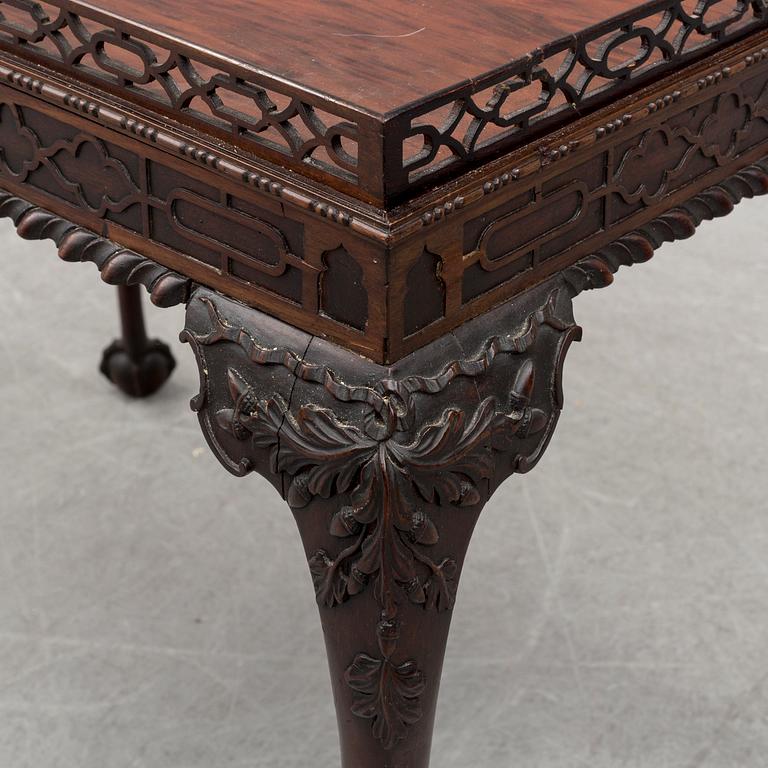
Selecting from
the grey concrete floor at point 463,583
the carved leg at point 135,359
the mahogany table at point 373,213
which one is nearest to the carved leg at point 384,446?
the mahogany table at point 373,213

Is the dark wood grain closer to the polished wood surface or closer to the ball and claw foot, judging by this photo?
the polished wood surface

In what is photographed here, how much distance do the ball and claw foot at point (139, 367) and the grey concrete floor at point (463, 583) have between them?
0.02 metres

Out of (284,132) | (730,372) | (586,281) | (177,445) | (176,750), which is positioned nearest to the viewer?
(284,132)

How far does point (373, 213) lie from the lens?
1.01 meters

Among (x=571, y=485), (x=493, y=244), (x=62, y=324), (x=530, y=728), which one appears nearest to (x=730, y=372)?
(x=571, y=485)

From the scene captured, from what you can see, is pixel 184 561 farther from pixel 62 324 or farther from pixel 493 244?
pixel 493 244

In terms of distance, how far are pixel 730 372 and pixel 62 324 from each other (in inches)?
35.8

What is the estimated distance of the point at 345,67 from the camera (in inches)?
43.6

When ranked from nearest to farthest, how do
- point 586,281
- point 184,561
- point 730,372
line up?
1. point 586,281
2. point 184,561
3. point 730,372

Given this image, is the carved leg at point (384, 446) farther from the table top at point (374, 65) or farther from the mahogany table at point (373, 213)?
the table top at point (374, 65)

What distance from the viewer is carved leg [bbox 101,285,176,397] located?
6.33ft

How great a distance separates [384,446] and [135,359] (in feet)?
3.18

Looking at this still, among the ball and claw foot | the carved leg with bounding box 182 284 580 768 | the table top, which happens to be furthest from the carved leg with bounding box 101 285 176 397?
the carved leg with bounding box 182 284 580 768

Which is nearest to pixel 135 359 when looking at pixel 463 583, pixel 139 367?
pixel 139 367
